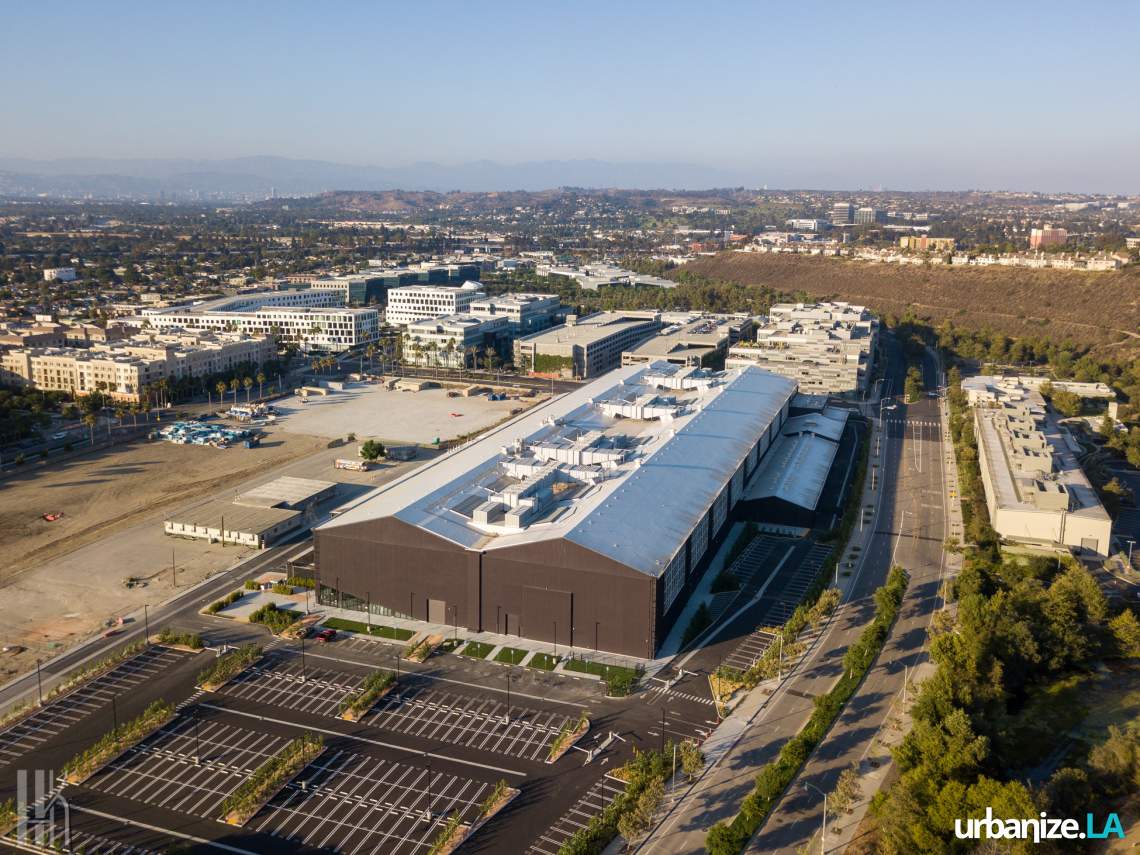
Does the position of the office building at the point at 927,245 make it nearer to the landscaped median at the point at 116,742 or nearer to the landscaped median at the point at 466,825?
the landscaped median at the point at 466,825

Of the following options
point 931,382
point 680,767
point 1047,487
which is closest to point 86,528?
point 680,767

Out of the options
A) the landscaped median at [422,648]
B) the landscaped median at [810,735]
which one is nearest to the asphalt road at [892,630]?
the landscaped median at [810,735]

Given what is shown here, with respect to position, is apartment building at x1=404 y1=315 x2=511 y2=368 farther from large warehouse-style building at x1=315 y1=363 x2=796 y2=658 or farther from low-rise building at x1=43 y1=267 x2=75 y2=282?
low-rise building at x1=43 y1=267 x2=75 y2=282

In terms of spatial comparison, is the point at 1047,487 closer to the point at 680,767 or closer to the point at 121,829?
the point at 680,767

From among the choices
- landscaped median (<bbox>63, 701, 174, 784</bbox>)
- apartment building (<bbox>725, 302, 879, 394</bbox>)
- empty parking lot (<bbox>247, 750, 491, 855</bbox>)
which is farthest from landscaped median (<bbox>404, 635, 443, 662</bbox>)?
apartment building (<bbox>725, 302, 879, 394</bbox>)

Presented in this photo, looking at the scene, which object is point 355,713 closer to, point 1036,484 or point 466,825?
point 466,825

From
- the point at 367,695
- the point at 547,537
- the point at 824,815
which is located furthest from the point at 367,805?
the point at 824,815
